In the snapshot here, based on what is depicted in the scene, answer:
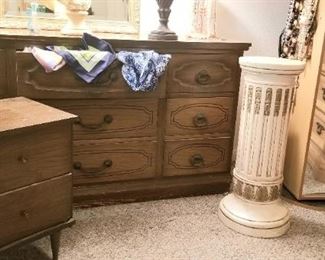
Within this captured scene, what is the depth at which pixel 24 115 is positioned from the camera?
56.4 inches

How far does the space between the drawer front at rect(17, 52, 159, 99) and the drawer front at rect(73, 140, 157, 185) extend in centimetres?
23

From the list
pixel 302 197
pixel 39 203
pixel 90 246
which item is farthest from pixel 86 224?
pixel 302 197

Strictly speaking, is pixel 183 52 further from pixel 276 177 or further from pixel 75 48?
pixel 276 177

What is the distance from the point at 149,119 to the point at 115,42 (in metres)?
0.39

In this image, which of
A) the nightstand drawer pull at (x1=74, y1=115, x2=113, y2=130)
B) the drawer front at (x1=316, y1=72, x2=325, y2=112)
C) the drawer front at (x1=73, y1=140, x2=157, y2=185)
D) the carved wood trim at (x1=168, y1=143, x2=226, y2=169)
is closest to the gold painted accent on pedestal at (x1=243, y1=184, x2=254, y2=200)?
the carved wood trim at (x1=168, y1=143, x2=226, y2=169)

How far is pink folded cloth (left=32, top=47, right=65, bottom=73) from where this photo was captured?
66.6 inches

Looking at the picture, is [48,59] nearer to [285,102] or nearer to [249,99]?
[249,99]

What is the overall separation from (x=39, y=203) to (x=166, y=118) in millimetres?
776

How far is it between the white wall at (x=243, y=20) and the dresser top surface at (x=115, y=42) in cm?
35

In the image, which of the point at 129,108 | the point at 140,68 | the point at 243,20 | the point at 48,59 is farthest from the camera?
the point at 243,20

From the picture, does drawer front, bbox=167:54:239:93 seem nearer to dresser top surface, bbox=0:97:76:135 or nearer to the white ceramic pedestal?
the white ceramic pedestal

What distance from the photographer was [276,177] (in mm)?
1878

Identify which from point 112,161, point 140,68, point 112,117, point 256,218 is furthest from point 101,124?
point 256,218

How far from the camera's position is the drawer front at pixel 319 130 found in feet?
6.86
